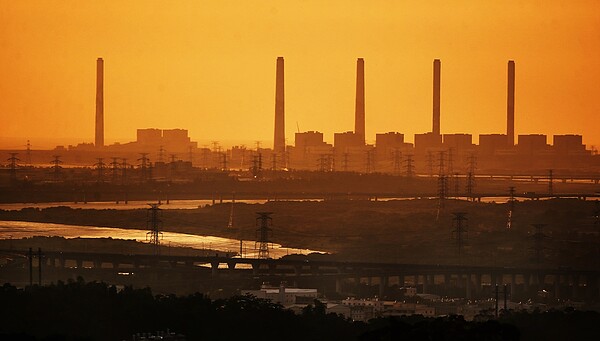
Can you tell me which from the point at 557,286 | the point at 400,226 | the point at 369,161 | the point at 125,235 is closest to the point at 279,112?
the point at 369,161

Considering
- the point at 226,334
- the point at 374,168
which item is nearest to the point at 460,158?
the point at 374,168

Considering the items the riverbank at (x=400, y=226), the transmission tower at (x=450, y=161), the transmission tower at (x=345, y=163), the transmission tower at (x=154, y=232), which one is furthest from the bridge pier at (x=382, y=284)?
the transmission tower at (x=450, y=161)

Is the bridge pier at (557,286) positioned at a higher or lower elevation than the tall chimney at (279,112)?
lower

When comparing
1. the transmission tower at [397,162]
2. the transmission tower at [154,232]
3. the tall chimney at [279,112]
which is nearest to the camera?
the transmission tower at [154,232]

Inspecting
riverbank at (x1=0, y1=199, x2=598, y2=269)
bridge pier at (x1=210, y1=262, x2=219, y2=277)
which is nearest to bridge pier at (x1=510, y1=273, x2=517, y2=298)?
riverbank at (x1=0, y1=199, x2=598, y2=269)

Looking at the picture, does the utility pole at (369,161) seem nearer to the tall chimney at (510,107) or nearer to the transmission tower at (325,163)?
the transmission tower at (325,163)

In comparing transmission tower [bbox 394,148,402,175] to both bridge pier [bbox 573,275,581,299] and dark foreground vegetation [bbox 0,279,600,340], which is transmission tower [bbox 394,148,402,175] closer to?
bridge pier [bbox 573,275,581,299]

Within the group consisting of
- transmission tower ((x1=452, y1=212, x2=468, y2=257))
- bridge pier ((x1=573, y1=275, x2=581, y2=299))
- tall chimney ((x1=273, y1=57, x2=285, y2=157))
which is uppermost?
tall chimney ((x1=273, y1=57, x2=285, y2=157))
